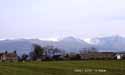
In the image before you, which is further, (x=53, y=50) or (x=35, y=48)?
(x=53, y=50)

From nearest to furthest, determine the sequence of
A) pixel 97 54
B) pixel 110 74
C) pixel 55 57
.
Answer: pixel 110 74 < pixel 55 57 < pixel 97 54

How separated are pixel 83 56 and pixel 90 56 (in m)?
4.33

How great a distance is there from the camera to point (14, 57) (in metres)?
182

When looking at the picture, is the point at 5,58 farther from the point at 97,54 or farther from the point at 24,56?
the point at 97,54

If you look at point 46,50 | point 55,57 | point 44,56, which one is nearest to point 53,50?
point 46,50

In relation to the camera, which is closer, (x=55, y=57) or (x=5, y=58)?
(x=55, y=57)

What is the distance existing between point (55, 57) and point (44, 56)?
15972 mm

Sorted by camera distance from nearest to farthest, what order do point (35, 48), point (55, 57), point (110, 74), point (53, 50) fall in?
point (110, 74)
point (55, 57)
point (35, 48)
point (53, 50)

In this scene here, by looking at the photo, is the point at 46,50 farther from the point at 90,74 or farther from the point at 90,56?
the point at 90,74

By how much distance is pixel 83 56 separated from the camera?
166250mm

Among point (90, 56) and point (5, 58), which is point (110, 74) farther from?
point (5, 58)

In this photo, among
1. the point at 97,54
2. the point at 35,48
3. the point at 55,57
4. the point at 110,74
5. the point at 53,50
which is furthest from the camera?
the point at 53,50

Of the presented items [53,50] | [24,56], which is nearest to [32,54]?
[24,56]

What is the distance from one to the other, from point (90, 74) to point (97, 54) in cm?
12766
